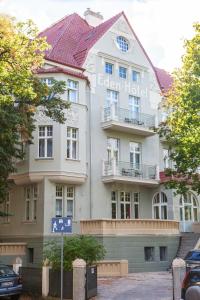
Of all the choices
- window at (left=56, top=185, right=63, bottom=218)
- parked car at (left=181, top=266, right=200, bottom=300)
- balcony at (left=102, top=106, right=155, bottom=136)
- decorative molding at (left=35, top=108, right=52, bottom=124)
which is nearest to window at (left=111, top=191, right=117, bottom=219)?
window at (left=56, top=185, right=63, bottom=218)

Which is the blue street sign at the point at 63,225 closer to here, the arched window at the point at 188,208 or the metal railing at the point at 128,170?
the metal railing at the point at 128,170

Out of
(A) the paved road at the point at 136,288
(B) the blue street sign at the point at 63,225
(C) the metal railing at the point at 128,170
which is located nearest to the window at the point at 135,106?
(C) the metal railing at the point at 128,170

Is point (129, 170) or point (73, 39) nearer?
point (129, 170)

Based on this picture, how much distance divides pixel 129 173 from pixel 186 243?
19.9ft

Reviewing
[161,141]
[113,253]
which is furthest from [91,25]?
[113,253]

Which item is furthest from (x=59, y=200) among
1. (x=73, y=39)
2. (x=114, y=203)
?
(x=73, y=39)

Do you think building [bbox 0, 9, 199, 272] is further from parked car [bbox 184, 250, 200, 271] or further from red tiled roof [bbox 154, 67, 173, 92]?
parked car [bbox 184, 250, 200, 271]

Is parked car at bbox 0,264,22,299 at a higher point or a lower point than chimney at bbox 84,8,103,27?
lower

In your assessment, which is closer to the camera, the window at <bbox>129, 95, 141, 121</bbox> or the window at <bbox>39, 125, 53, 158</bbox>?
the window at <bbox>39, 125, 53, 158</bbox>

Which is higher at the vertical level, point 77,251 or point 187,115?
point 187,115

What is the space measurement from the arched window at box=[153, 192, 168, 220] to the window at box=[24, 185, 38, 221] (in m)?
9.29

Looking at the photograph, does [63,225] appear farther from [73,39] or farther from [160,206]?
[73,39]

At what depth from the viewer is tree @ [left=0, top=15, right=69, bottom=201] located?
18.4 meters

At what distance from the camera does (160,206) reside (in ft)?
105
